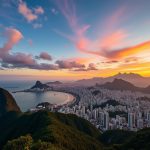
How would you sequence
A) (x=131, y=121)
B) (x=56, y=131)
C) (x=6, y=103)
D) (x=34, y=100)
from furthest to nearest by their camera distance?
(x=34, y=100) → (x=6, y=103) → (x=131, y=121) → (x=56, y=131)

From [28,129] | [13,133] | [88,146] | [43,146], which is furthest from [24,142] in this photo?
[13,133]

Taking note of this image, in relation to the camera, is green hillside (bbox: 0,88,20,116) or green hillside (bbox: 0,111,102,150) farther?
green hillside (bbox: 0,88,20,116)

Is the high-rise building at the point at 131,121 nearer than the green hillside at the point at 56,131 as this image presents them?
No

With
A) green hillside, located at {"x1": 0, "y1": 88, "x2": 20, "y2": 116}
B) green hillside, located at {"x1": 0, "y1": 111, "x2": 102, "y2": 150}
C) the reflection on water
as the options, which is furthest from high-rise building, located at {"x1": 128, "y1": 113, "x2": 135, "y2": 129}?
the reflection on water

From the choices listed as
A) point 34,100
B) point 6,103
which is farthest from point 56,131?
point 34,100

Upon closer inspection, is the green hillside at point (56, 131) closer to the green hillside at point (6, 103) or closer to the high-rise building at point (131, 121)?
the high-rise building at point (131, 121)

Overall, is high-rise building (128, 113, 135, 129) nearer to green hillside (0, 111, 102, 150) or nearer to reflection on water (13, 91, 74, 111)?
green hillside (0, 111, 102, 150)

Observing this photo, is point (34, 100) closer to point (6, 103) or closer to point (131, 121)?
point (6, 103)

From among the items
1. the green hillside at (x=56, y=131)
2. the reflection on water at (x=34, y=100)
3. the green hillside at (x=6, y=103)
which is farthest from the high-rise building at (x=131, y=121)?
the reflection on water at (x=34, y=100)

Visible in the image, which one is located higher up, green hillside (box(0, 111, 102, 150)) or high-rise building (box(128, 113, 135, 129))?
green hillside (box(0, 111, 102, 150))

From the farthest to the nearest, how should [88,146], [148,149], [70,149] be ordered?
[88,146] → [70,149] → [148,149]

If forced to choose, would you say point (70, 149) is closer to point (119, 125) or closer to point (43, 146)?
point (43, 146)
